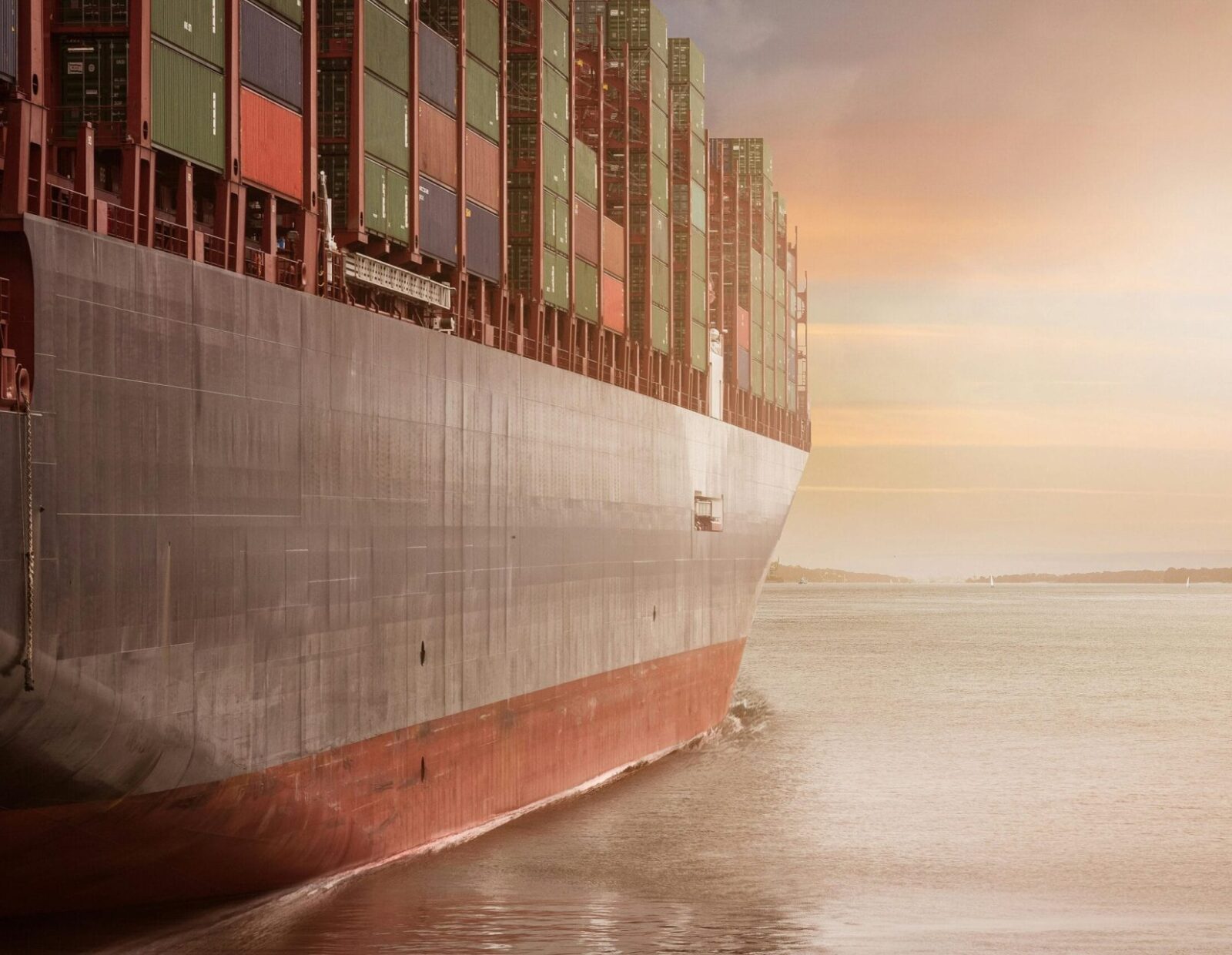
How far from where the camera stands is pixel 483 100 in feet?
100

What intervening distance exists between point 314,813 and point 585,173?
72.9 ft

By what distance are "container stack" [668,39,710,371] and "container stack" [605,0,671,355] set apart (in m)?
1.88

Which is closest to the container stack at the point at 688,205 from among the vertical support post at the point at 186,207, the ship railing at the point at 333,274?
the ship railing at the point at 333,274

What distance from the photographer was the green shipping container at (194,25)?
18.8m

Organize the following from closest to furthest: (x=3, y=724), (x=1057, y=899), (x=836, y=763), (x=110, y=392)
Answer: (x=3, y=724) → (x=110, y=392) → (x=1057, y=899) → (x=836, y=763)

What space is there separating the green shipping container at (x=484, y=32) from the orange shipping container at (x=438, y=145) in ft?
7.41

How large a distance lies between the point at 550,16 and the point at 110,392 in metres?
22.0

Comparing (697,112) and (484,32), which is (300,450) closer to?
(484,32)

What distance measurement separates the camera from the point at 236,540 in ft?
61.6

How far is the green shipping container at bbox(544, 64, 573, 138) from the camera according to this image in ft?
114

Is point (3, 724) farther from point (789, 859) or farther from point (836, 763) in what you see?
point (836, 763)

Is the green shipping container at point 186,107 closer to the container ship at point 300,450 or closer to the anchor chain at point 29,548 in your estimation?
the container ship at point 300,450

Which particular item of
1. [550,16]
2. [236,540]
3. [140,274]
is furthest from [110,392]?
[550,16]

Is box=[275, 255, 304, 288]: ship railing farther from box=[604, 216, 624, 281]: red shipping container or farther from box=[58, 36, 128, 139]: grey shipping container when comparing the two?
box=[604, 216, 624, 281]: red shipping container
